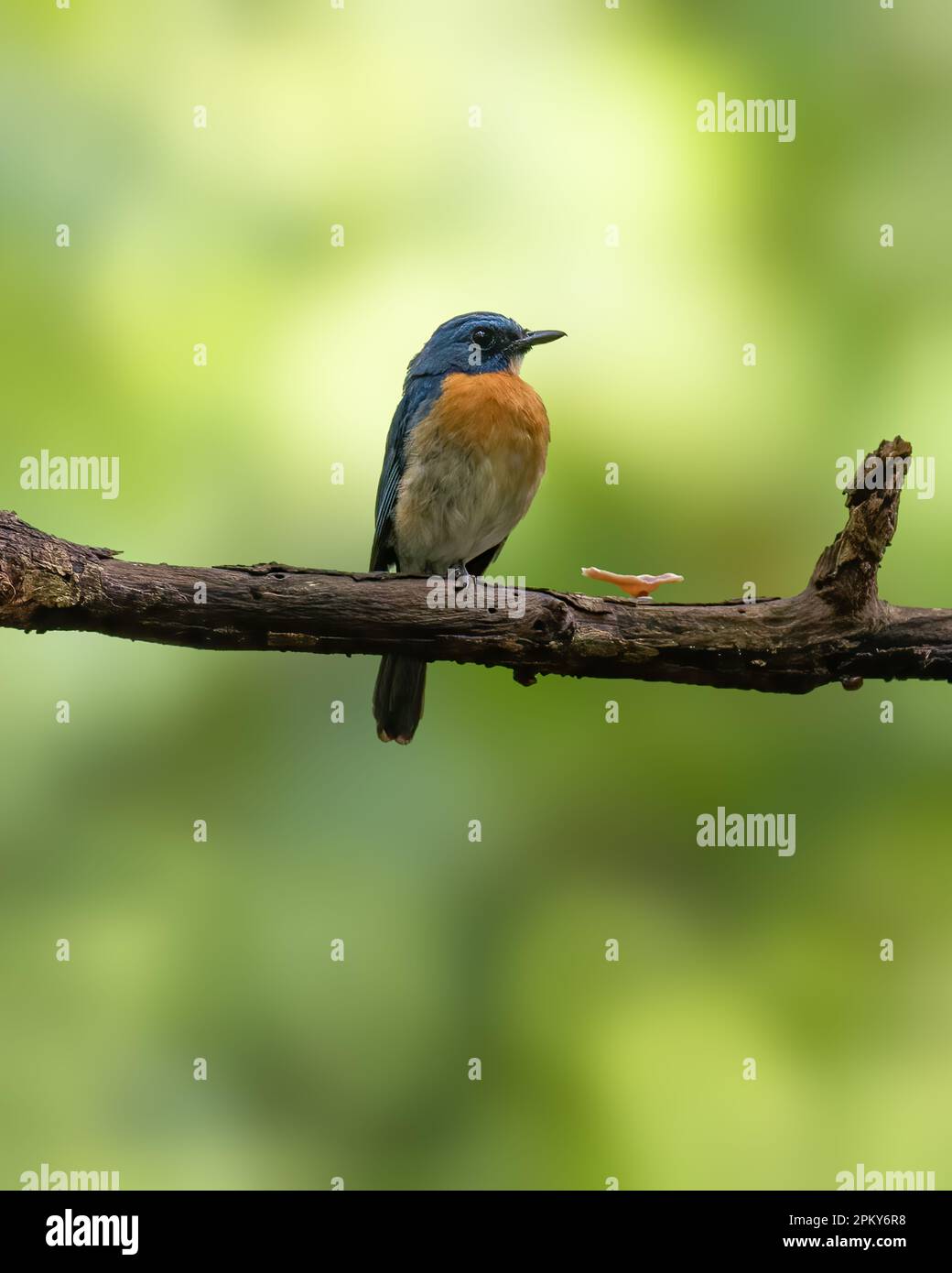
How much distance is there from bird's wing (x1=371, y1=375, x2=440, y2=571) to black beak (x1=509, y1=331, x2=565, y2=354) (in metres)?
0.35

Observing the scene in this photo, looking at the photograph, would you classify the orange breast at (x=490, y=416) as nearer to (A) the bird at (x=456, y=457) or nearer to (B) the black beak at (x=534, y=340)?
(A) the bird at (x=456, y=457)

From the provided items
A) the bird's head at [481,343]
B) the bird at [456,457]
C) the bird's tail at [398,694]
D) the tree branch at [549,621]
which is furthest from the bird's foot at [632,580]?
the bird's head at [481,343]

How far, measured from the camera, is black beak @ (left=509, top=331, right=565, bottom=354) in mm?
4801

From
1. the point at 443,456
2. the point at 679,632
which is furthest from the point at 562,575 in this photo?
the point at 679,632

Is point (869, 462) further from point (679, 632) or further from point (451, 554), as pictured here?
point (451, 554)

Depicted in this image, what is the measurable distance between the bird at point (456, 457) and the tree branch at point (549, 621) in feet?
4.08

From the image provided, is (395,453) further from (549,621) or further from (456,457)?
(549,621)

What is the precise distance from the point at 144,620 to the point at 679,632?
146cm

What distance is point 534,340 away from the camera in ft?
15.8

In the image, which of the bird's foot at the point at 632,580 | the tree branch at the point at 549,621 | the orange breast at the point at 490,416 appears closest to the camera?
the tree branch at the point at 549,621

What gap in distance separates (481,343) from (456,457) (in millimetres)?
573

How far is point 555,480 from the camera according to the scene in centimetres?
570

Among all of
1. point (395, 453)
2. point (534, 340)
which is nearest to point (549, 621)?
point (395, 453)

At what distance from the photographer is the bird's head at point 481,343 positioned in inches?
188
